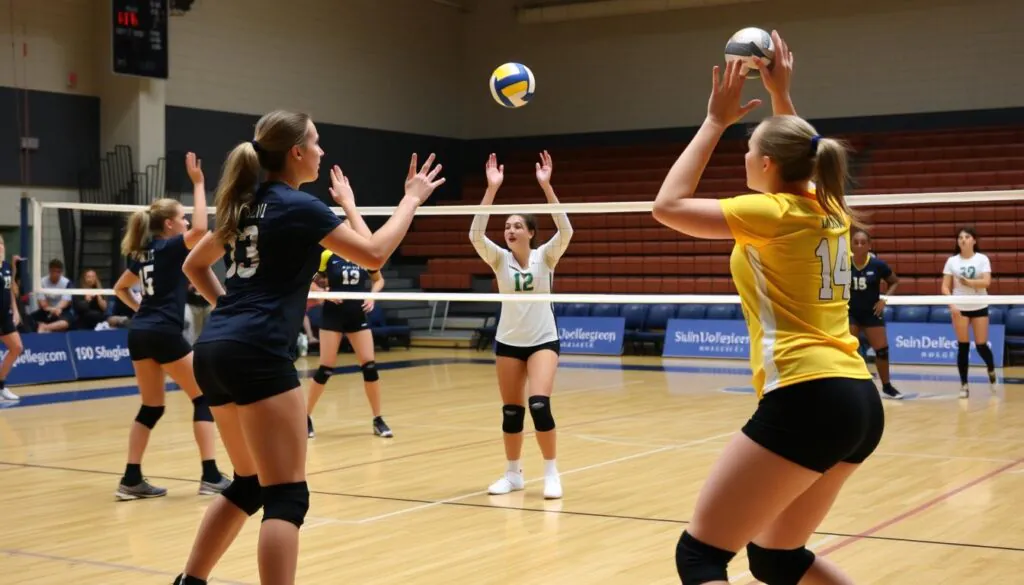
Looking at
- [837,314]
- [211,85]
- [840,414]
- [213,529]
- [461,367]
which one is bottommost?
[461,367]

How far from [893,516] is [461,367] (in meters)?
10.4

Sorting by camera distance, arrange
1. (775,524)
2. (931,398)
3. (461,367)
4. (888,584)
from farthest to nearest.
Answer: (461,367) < (931,398) < (888,584) < (775,524)

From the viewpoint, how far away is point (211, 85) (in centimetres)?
1970

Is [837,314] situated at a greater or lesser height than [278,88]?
lesser

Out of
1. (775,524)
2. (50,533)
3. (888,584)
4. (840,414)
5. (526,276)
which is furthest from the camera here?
(526,276)

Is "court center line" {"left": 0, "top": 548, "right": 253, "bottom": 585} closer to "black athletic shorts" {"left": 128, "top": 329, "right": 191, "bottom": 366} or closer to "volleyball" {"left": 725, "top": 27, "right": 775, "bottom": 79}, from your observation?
"black athletic shorts" {"left": 128, "top": 329, "right": 191, "bottom": 366}

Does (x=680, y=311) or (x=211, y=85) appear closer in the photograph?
(x=680, y=311)

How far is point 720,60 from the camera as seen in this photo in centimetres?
2145

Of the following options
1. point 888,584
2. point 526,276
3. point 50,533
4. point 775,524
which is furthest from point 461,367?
point 775,524

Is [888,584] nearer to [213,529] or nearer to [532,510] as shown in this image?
[532,510]

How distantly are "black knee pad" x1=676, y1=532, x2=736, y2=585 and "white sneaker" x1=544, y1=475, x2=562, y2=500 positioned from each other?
4049 millimetres

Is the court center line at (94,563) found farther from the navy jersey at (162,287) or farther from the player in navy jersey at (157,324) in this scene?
the navy jersey at (162,287)

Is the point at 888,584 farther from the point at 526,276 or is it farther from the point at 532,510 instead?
the point at 526,276

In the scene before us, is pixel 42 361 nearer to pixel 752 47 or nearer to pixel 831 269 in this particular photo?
pixel 752 47
